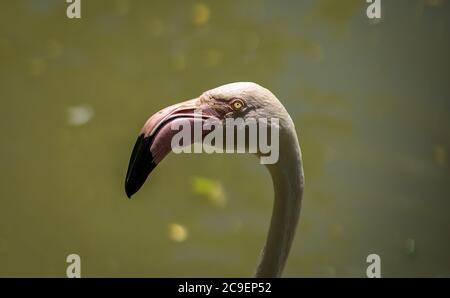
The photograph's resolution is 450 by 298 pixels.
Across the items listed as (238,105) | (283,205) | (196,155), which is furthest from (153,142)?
(196,155)

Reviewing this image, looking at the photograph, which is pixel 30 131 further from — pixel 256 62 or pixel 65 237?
pixel 256 62

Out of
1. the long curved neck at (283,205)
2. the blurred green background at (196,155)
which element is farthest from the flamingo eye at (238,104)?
the blurred green background at (196,155)

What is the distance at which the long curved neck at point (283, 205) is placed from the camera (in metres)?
1.77

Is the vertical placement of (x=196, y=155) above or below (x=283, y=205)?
above

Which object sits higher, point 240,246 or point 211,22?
point 211,22

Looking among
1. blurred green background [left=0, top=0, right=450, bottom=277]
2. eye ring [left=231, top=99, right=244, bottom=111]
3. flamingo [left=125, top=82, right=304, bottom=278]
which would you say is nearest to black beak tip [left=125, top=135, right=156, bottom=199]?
flamingo [left=125, top=82, right=304, bottom=278]

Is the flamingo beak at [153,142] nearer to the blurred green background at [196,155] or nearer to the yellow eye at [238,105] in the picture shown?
the yellow eye at [238,105]

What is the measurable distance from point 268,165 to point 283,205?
0.11 m

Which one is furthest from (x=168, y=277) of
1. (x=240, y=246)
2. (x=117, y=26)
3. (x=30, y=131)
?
(x=117, y=26)

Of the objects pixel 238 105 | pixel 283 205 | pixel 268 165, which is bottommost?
pixel 283 205

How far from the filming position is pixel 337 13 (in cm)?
312

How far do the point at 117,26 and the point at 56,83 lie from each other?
14.3 inches

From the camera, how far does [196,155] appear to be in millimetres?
3105

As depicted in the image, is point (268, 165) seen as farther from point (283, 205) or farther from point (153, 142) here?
→ point (153, 142)
